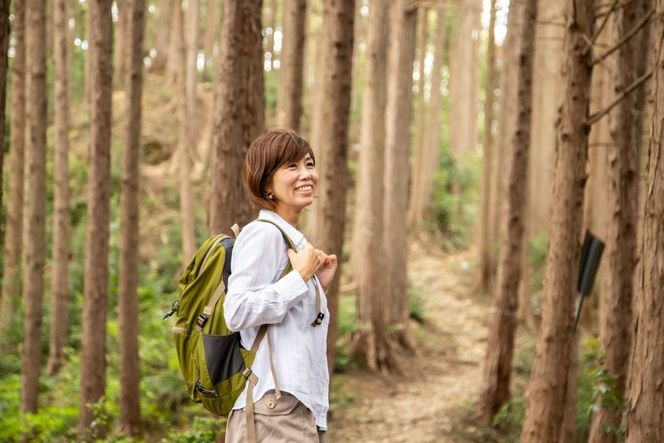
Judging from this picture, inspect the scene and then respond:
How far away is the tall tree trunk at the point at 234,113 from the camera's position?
543cm

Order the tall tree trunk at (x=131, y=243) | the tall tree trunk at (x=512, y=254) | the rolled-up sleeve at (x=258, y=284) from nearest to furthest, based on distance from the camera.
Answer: the rolled-up sleeve at (x=258, y=284), the tall tree trunk at (x=512, y=254), the tall tree trunk at (x=131, y=243)

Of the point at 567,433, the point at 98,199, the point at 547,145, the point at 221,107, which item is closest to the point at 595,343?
the point at 567,433

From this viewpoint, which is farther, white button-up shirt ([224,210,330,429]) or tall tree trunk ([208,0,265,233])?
tall tree trunk ([208,0,265,233])

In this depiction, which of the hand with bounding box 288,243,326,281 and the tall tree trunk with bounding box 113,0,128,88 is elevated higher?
the tall tree trunk with bounding box 113,0,128,88

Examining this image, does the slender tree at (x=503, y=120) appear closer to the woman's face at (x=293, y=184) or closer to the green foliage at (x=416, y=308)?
the green foliage at (x=416, y=308)

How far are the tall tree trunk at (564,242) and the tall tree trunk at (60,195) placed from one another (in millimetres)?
8872

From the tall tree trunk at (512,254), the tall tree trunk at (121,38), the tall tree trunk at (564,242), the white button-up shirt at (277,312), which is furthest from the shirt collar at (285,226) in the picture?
the tall tree trunk at (121,38)

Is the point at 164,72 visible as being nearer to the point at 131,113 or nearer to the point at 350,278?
the point at 350,278

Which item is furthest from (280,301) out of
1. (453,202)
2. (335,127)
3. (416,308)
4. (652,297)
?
(453,202)

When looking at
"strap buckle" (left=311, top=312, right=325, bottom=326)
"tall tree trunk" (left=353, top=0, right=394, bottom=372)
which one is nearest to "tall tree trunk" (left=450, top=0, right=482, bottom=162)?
"tall tree trunk" (left=353, top=0, right=394, bottom=372)

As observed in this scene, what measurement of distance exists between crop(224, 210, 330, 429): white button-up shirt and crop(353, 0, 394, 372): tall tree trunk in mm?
8765

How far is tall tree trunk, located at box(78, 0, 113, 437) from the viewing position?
8867 mm

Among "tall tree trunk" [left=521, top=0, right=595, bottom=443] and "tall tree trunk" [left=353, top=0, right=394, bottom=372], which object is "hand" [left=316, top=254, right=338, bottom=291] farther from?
"tall tree trunk" [left=353, top=0, right=394, bottom=372]

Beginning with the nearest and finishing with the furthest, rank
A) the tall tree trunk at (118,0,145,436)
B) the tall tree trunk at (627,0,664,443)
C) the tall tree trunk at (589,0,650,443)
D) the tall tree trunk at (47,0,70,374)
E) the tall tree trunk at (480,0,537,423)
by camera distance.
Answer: the tall tree trunk at (627,0,664,443), the tall tree trunk at (589,0,650,443), the tall tree trunk at (480,0,537,423), the tall tree trunk at (118,0,145,436), the tall tree trunk at (47,0,70,374)
